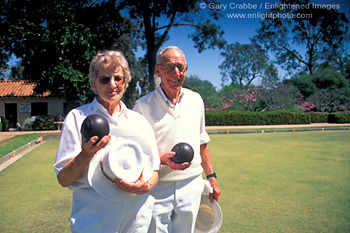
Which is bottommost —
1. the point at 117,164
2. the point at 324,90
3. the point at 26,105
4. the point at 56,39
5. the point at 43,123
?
the point at 43,123

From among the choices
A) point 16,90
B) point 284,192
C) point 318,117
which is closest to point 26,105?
point 16,90

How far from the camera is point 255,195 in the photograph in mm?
4215

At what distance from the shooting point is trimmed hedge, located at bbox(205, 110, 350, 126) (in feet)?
70.4

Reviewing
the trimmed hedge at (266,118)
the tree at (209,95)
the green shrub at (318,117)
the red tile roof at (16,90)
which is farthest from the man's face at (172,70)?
the tree at (209,95)

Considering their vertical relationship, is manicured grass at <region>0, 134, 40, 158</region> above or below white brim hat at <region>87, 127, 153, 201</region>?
below

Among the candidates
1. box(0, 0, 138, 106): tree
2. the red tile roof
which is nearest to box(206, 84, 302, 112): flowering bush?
box(0, 0, 138, 106): tree

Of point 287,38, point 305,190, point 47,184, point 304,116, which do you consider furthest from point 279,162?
point 287,38

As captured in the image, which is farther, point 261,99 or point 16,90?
point 261,99

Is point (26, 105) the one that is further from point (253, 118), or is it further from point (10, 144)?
point (253, 118)

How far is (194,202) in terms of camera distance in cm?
205

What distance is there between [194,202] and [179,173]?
0.79ft

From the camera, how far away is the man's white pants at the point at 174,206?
1.92 meters

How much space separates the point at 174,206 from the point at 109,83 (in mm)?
912

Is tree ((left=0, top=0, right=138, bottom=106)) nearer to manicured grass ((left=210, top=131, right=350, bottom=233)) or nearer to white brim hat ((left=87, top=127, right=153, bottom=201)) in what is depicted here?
manicured grass ((left=210, top=131, right=350, bottom=233))
